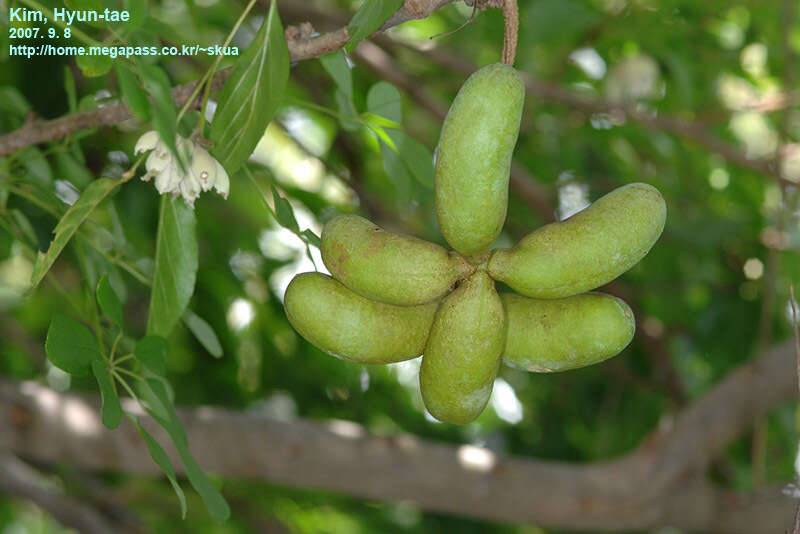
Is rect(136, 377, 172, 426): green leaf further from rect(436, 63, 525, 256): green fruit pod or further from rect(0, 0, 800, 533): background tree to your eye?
rect(436, 63, 525, 256): green fruit pod

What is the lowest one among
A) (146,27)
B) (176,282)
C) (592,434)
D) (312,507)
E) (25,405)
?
(312,507)

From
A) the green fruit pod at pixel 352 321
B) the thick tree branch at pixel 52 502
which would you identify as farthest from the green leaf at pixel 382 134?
the thick tree branch at pixel 52 502

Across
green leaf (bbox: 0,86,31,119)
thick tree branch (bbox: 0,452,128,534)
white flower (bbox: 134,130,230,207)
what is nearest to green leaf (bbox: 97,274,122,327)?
white flower (bbox: 134,130,230,207)

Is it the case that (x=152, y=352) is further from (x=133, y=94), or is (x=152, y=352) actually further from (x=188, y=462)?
(x=133, y=94)

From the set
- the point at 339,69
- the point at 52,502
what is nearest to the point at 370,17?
the point at 339,69

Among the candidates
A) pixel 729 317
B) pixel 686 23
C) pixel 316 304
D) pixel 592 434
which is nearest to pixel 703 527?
pixel 729 317

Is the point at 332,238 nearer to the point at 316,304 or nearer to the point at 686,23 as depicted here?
the point at 316,304

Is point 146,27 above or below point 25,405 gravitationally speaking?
above
